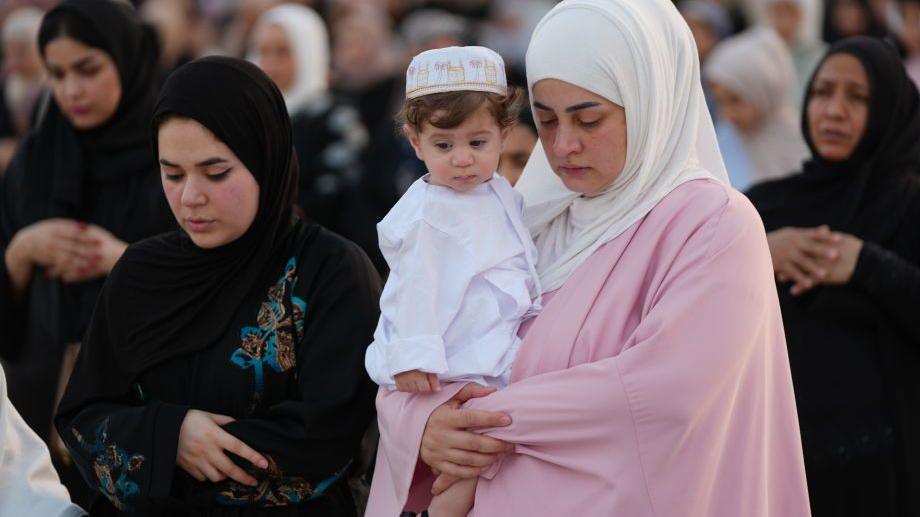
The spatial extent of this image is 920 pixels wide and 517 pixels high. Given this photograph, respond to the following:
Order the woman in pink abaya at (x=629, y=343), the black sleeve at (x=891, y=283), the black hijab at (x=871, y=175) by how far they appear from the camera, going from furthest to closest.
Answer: the black hijab at (x=871, y=175) < the black sleeve at (x=891, y=283) < the woman in pink abaya at (x=629, y=343)

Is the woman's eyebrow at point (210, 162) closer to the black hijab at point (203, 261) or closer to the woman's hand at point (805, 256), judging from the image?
the black hijab at point (203, 261)

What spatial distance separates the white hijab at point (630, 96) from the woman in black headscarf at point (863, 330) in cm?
103

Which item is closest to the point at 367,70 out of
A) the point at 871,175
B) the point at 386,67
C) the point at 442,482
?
the point at 386,67

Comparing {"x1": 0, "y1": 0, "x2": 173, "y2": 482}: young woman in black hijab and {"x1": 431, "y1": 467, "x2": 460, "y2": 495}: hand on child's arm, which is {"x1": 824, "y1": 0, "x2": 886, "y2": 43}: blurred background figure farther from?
{"x1": 431, "y1": 467, "x2": 460, "y2": 495}: hand on child's arm

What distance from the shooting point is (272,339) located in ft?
10.1

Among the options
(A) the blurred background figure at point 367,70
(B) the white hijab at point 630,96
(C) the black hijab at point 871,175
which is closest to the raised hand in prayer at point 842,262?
(C) the black hijab at point 871,175

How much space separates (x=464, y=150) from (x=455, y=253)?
235 millimetres

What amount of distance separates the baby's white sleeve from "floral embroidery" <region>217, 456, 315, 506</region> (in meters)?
0.42

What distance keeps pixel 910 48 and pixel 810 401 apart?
5156mm

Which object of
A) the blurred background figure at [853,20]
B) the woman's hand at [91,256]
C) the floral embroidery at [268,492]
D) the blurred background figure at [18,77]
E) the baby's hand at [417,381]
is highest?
the blurred background figure at [853,20]

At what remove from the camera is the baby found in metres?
2.80

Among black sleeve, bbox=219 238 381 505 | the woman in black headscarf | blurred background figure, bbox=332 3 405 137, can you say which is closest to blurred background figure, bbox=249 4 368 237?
blurred background figure, bbox=332 3 405 137

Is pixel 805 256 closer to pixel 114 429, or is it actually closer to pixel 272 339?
pixel 272 339

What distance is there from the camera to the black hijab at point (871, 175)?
13.6ft
